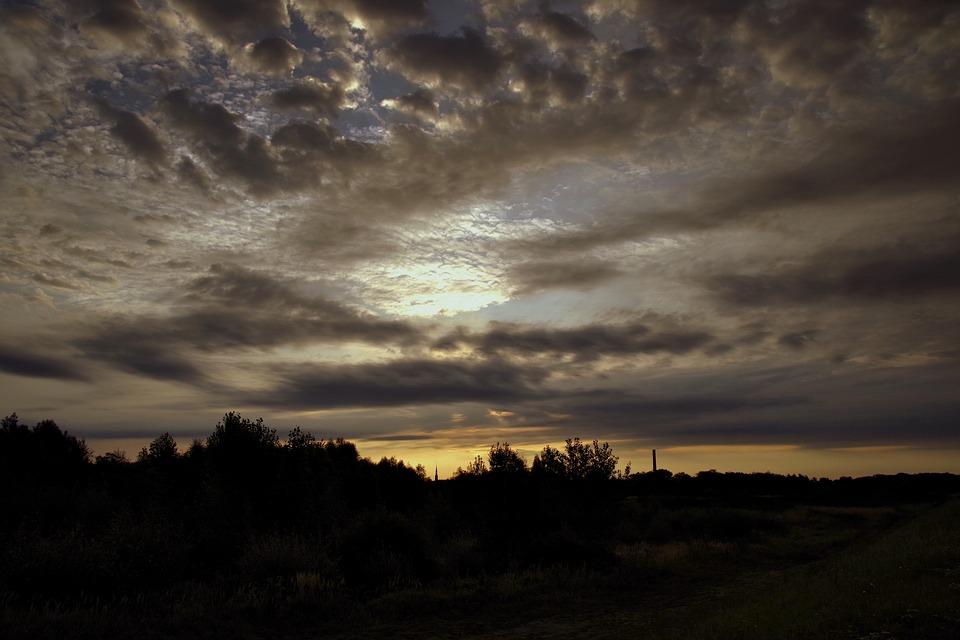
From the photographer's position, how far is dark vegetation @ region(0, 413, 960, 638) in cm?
1452

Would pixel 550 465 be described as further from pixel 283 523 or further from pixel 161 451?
pixel 161 451

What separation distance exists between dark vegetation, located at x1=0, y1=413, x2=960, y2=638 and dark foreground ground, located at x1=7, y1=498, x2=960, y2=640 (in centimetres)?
8

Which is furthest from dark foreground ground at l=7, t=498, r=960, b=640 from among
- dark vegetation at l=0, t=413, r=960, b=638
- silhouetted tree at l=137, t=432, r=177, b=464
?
silhouetted tree at l=137, t=432, r=177, b=464

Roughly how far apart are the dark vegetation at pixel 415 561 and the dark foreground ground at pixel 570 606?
8 centimetres

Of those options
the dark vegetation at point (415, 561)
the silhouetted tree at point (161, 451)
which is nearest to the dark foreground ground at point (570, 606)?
the dark vegetation at point (415, 561)

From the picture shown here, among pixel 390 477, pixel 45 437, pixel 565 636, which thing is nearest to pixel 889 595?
pixel 565 636

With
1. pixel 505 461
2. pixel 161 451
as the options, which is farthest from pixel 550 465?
pixel 161 451

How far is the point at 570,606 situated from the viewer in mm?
19266

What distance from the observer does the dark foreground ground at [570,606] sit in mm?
11680

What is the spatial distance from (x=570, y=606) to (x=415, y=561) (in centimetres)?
695

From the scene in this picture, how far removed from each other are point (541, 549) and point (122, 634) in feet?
55.6

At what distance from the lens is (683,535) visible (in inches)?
1626

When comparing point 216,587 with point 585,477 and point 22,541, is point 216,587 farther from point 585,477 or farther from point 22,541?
point 585,477

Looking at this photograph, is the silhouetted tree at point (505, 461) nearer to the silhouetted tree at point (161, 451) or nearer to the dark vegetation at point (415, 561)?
the dark vegetation at point (415, 561)
